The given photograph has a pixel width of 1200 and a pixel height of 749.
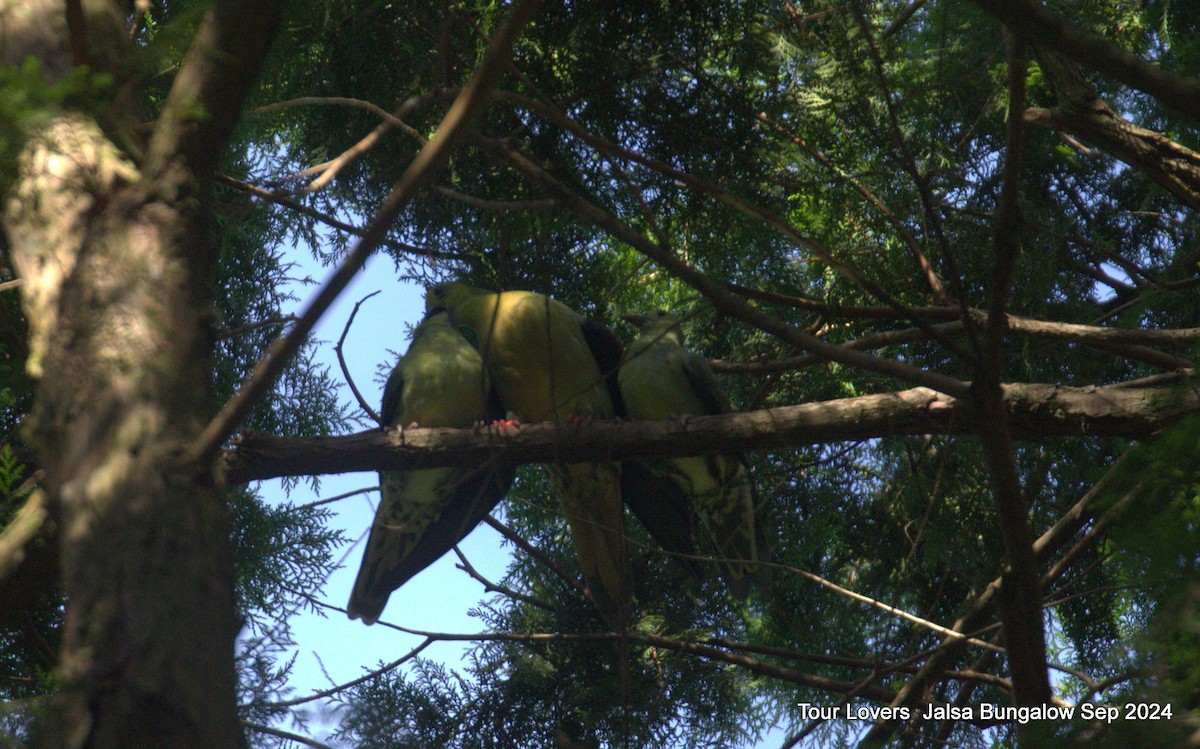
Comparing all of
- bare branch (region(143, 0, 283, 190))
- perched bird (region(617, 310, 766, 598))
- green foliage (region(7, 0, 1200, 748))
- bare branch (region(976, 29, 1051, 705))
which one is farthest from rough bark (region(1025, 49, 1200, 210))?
bare branch (region(143, 0, 283, 190))

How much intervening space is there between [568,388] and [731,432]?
1637mm

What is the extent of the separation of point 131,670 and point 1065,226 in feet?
13.2

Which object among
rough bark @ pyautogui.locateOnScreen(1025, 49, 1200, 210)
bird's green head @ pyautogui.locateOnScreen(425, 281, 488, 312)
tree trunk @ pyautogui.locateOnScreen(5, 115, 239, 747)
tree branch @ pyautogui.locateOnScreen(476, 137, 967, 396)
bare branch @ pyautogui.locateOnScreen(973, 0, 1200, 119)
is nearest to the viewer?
tree trunk @ pyautogui.locateOnScreen(5, 115, 239, 747)

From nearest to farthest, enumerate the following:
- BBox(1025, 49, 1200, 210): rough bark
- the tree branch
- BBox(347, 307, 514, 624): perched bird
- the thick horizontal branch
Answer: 1. the tree branch
2. the thick horizontal branch
3. BBox(1025, 49, 1200, 210): rough bark
4. BBox(347, 307, 514, 624): perched bird

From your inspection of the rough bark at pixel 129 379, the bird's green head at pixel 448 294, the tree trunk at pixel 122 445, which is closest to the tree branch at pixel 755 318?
the rough bark at pixel 129 379

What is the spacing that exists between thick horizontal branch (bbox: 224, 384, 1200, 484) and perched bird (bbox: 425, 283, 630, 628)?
1.05 metres

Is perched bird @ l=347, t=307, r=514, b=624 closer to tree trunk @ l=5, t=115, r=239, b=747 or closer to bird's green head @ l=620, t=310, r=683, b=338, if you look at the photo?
bird's green head @ l=620, t=310, r=683, b=338

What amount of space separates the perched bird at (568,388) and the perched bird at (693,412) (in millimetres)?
202

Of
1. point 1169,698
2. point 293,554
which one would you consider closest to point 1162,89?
point 1169,698

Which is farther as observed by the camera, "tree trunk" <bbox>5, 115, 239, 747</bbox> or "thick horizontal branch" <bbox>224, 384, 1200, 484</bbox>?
"thick horizontal branch" <bbox>224, 384, 1200, 484</bbox>

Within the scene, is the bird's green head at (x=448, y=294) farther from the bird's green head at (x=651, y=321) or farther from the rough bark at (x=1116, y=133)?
the rough bark at (x=1116, y=133)

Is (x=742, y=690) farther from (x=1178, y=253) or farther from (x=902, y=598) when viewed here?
(x=1178, y=253)

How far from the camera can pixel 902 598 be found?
4582 mm

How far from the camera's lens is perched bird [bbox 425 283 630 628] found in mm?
4660
